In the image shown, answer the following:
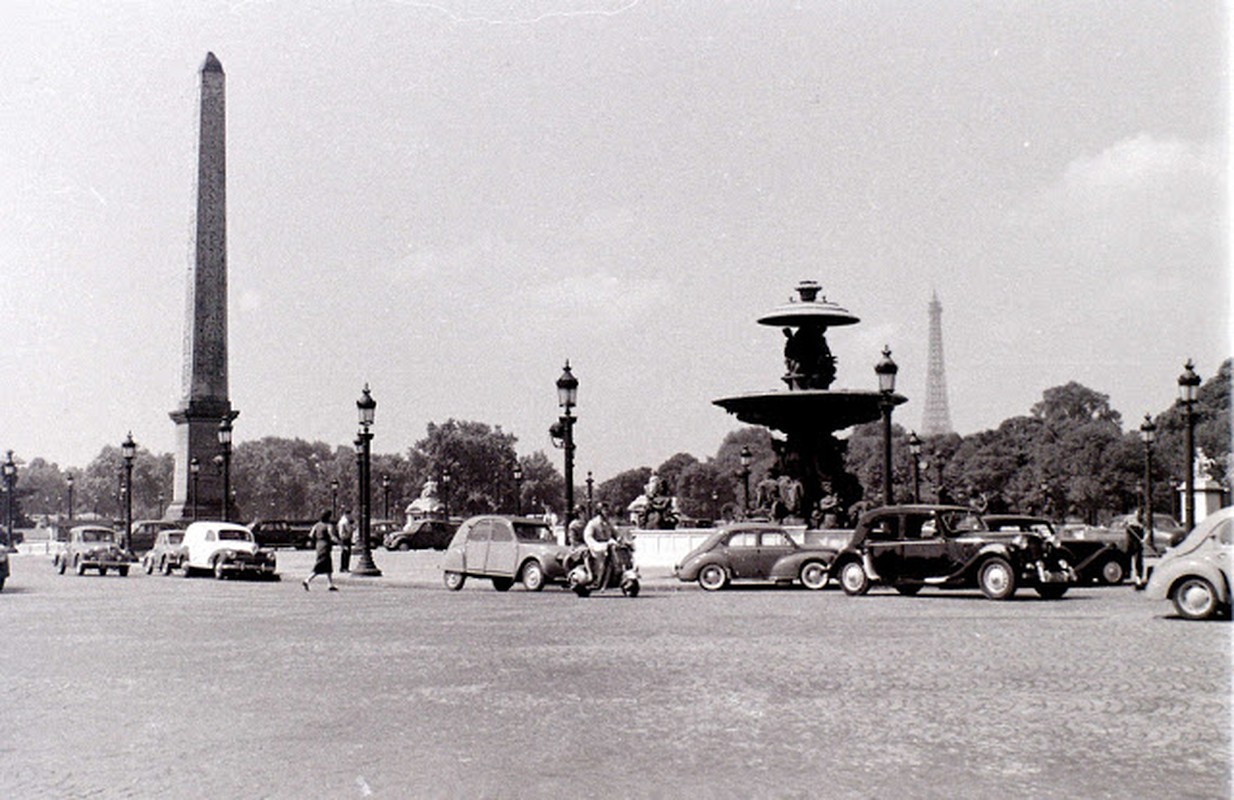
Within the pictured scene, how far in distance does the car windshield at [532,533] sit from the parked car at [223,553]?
9380 millimetres

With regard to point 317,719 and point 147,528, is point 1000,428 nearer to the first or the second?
point 147,528

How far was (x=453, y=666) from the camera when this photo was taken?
12.0m

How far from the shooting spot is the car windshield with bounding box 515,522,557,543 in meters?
24.9

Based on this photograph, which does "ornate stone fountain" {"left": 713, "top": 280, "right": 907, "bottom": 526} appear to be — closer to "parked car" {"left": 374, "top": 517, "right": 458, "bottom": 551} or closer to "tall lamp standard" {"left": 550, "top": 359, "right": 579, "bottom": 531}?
"tall lamp standard" {"left": 550, "top": 359, "right": 579, "bottom": 531}

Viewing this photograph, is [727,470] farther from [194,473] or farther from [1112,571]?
[1112,571]

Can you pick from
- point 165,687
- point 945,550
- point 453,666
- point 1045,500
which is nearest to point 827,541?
point 945,550

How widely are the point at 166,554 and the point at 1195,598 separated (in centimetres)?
2580

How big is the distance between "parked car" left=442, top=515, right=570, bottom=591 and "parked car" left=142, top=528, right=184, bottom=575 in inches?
434

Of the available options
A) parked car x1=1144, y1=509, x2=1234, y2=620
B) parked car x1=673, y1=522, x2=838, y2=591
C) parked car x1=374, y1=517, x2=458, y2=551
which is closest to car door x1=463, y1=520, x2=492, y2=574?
parked car x1=673, y1=522, x2=838, y2=591

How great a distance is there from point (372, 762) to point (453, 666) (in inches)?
177

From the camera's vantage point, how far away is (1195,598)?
16.3 meters

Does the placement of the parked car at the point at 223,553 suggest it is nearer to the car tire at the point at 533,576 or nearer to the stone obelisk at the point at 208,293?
the car tire at the point at 533,576

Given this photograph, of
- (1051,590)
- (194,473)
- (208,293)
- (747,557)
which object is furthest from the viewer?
(194,473)

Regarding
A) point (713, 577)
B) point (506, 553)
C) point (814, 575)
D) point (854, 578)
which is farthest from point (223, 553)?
point (854, 578)
